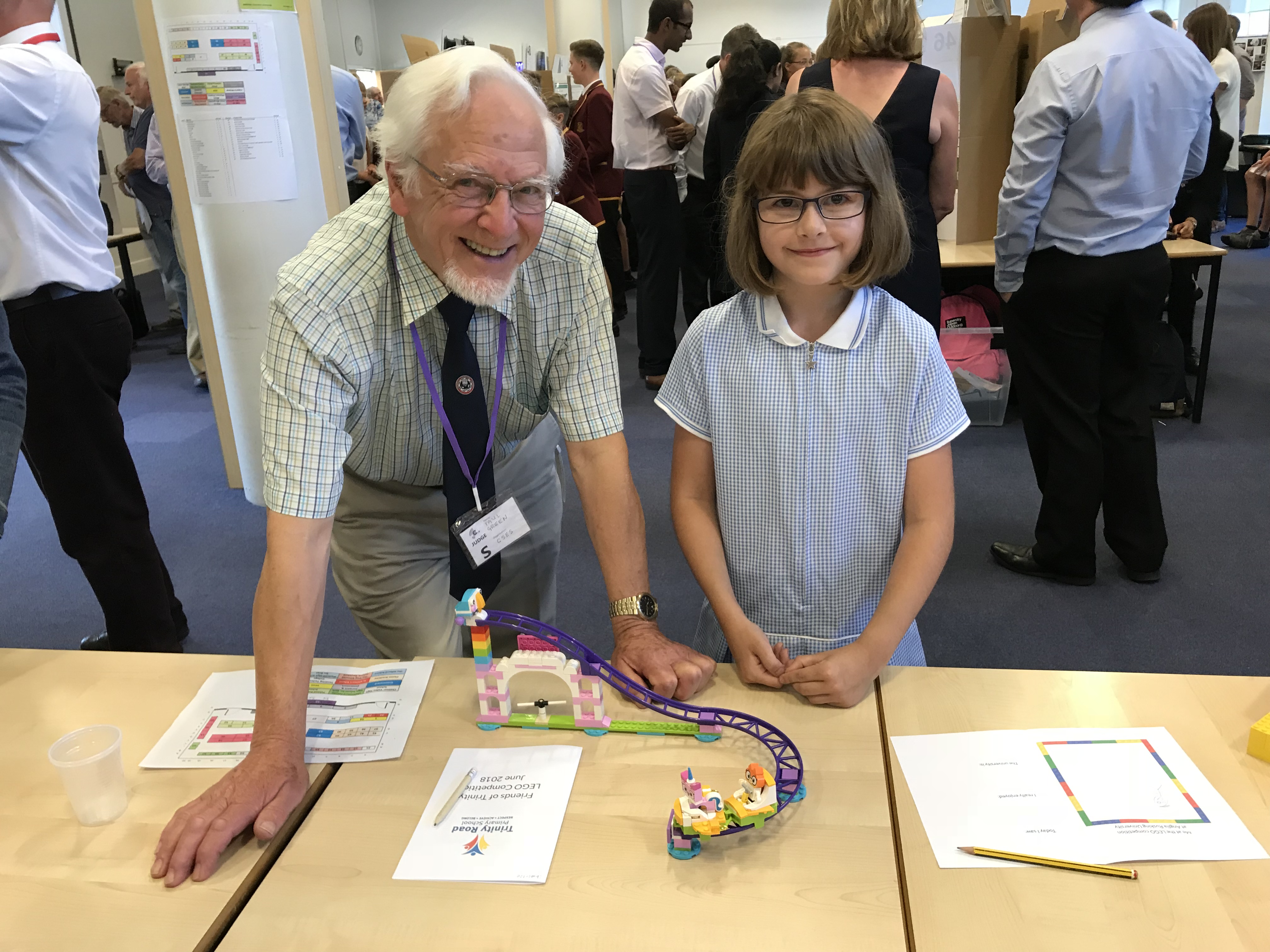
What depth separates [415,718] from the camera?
1236mm

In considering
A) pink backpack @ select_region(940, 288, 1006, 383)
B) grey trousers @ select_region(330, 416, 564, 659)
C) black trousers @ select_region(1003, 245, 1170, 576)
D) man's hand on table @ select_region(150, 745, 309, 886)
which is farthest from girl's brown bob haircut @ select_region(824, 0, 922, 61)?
man's hand on table @ select_region(150, 745, 309, 886)

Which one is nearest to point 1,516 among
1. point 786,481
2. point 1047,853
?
point 786,481

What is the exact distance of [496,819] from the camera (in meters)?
1.04

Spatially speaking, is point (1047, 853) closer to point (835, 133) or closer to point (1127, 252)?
point (835, 133)

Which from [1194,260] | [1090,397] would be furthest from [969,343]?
[1090,397]

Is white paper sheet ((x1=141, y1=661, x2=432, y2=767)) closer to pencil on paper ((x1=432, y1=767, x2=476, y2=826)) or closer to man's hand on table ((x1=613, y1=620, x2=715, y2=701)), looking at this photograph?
pencil on paper ((x1=432, y1=767, x2=476, y2=826))

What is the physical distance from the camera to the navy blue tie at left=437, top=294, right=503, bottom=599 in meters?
1.42

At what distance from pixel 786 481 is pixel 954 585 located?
5.13 feet

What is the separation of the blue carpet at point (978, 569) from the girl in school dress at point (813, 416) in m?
1.06

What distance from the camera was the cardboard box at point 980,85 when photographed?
346cm

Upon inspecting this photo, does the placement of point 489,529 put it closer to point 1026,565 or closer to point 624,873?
point 624,873

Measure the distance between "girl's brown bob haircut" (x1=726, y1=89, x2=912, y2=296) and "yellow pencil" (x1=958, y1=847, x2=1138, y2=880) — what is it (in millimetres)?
778

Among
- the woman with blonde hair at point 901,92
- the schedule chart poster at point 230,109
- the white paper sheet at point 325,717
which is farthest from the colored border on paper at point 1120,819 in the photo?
the schedule chart poster at point 230,109

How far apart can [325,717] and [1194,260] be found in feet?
11.6
